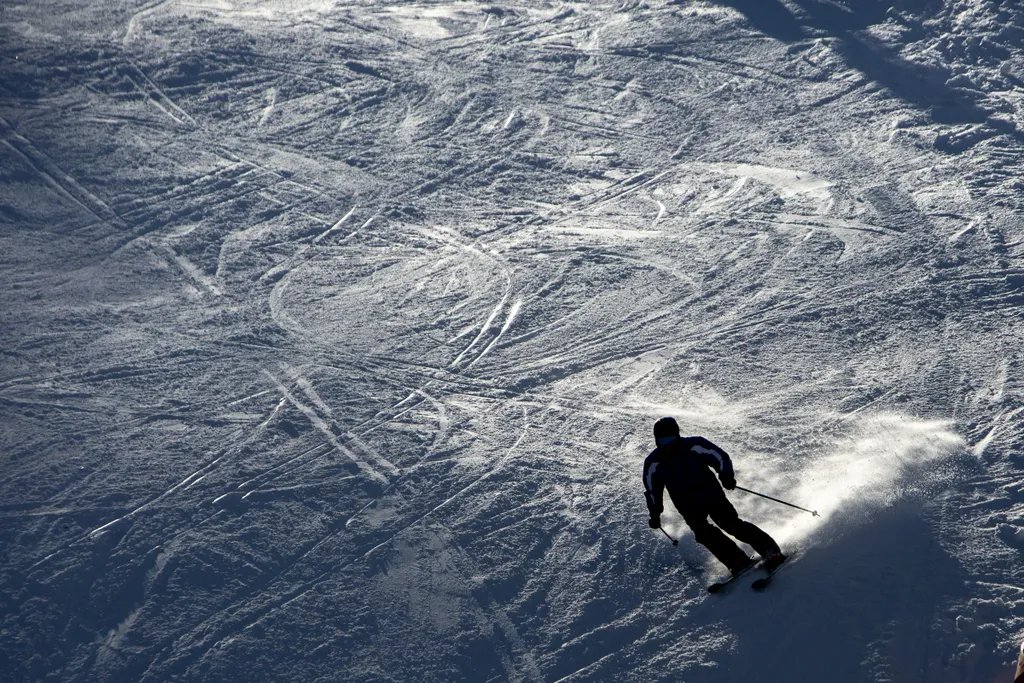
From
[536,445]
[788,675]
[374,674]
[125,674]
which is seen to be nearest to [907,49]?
[536,445]

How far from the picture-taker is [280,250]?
9.38 m

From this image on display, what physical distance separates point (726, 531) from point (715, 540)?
8 centimetres

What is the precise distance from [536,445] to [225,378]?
8.87 feet

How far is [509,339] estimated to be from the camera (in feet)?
26.5

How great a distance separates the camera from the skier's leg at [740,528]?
5.64 metres

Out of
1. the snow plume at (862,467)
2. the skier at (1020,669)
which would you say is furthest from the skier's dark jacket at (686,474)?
the skier at (1020,669)

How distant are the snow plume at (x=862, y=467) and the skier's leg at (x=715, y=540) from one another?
489 millimetres

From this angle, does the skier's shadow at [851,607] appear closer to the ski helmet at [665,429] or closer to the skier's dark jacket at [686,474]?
the skier's dark jacket at [686,474]

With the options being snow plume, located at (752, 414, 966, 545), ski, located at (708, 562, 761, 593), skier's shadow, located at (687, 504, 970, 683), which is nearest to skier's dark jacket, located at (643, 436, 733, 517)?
ski, located at (708, 562, 761, 593)

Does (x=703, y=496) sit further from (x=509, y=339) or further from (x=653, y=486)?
(x=509, y=339)

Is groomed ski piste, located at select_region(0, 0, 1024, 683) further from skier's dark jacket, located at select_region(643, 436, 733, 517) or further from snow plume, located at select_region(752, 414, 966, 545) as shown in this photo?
skier's dark jacket, located at select_region(643, 436, 733, 517)

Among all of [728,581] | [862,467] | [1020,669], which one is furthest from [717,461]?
[1020,669]

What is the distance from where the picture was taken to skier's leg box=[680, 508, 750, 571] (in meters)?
5.64

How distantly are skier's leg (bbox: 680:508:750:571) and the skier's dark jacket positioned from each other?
6cm
